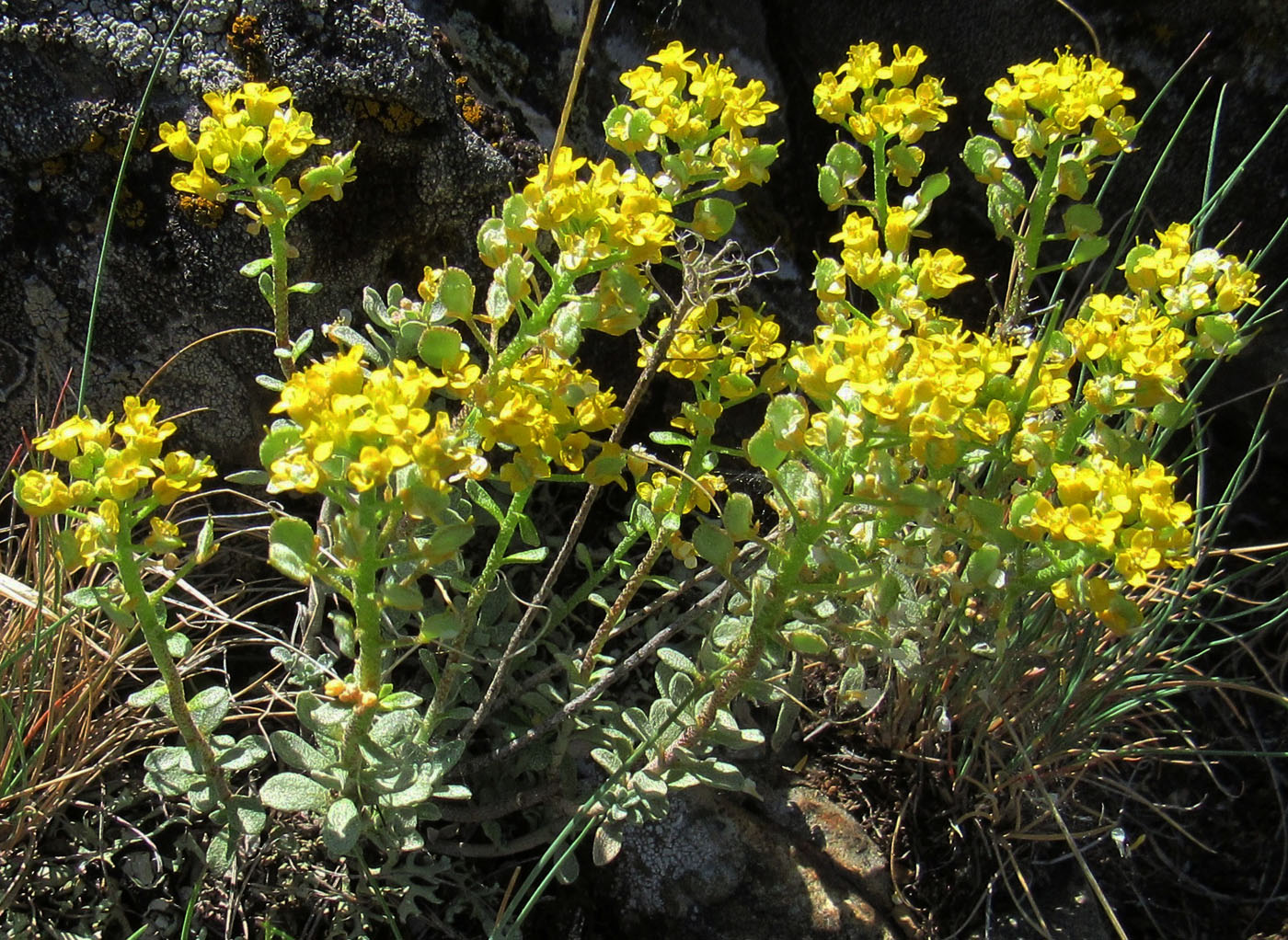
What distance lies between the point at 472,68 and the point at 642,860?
61.7 inches

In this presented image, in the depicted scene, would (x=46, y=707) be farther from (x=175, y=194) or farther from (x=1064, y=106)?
(x=1064, y=106)

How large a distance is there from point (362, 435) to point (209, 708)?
64cm

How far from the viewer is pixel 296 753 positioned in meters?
1.57

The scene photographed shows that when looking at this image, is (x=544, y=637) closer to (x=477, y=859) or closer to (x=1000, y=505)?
(x=477, y=859)

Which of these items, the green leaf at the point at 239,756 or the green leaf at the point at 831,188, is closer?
the green leaf at the point at 239,756

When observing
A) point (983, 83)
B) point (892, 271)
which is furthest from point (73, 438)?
point (983, 83)

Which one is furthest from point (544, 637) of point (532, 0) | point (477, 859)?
point (532, 0)

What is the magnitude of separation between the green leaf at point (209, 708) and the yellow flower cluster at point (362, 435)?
50cm

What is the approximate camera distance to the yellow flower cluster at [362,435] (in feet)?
3.82

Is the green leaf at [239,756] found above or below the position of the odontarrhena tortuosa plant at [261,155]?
below

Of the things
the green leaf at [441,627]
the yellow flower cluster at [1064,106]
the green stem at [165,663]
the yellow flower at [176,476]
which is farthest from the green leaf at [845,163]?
the green stem at [165,663]

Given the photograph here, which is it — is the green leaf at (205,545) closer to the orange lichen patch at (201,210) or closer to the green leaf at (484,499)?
the green leaf at (484,499)

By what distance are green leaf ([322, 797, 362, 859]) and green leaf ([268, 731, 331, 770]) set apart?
0.08 meters

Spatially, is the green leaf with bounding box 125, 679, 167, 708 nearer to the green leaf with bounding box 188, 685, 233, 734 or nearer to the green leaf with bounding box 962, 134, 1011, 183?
the green leaf with bounding box 188, 685, 233, 734
